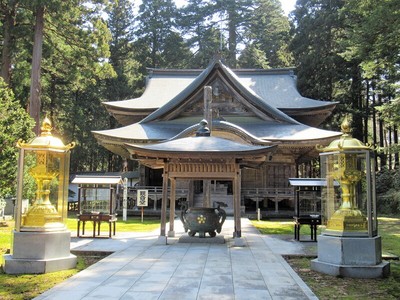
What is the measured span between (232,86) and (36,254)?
50.1 feet

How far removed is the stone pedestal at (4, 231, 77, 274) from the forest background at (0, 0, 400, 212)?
21.0ft

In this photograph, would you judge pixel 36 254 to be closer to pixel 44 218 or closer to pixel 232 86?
pixel 44 218

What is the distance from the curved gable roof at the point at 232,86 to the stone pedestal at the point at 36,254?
1371cm

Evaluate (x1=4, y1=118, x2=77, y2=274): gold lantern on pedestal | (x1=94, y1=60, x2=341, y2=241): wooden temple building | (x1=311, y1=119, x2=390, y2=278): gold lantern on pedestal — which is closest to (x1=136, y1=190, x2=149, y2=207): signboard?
(x1=94, y1=60, x2=341, y2=241): wooden temple building

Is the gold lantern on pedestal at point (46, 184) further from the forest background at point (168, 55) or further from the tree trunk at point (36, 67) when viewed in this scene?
the tree trunk at point (36, 67)

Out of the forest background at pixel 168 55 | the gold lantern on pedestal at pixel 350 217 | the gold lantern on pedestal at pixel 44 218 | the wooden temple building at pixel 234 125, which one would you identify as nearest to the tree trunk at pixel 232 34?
the forest background at pixel 168 55

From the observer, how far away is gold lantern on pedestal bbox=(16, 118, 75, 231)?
6.96 m

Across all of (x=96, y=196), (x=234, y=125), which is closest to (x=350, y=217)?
(x=96, y=196)

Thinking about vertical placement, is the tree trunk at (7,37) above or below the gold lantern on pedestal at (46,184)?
above

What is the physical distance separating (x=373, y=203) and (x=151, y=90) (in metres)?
20.3

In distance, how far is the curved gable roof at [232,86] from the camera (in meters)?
19.9

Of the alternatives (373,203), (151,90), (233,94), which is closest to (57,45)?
(151,90)

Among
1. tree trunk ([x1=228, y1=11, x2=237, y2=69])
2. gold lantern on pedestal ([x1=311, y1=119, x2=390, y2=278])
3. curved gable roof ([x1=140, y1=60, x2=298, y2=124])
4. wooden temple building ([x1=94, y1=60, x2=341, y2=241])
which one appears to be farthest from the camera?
tree trunk ([x1=228, y1=11, x2=237, y2=69])

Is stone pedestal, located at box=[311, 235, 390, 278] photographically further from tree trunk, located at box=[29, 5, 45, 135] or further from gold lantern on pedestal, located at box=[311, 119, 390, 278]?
tree trunk, located at box=[29, 5, 45, 135]
